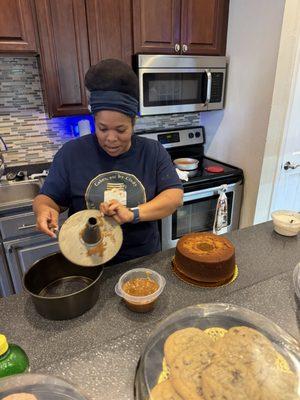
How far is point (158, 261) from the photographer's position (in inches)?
43.7

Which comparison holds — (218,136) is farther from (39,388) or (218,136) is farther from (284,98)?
(39,388)

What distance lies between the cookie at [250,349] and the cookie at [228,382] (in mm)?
18

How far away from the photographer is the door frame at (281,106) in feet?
5.81

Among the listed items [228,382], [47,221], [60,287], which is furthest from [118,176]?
[228,382]

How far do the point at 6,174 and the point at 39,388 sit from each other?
1865 mm

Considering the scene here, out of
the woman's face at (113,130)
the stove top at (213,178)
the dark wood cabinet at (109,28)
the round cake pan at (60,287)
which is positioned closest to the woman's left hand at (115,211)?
the round cake pan at (60,287)

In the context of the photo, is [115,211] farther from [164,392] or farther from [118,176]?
[164,392]

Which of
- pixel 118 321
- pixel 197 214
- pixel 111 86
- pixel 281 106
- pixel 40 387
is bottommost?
pixel 197 214

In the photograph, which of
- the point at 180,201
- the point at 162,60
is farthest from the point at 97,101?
the point at 162,60

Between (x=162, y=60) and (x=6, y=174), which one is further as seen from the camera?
(x=6, y=174)

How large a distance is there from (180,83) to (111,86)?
4.31 ft

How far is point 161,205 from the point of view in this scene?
1.12m

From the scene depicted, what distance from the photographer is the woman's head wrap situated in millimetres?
932

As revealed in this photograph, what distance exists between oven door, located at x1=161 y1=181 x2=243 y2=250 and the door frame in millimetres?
185
